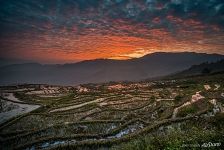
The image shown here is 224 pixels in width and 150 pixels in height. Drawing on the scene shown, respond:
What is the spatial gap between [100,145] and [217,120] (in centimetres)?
1311

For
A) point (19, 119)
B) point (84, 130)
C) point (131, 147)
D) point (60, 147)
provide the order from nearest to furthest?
point (131, 147) < point (60, 147) < point (84, 130) < point (19, 119)

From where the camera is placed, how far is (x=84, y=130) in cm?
2997

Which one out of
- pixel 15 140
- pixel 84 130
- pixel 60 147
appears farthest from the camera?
pixel 84 130

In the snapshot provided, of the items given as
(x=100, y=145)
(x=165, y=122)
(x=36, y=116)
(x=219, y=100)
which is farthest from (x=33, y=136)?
(x=219, y=100)

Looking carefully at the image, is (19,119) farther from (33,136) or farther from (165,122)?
(165,122)

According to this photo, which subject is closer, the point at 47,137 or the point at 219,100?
the point at 47,137

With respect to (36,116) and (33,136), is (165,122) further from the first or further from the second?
(36,116)

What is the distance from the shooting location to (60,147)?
900 inches

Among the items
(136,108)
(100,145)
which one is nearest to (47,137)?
(100,145)

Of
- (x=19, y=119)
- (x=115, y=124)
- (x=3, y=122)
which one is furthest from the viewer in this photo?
(x=19, y=119)

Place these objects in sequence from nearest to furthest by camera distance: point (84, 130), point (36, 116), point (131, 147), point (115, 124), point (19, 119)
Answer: point (131, 147), point (84, 130), point (115, 124), point (19, 119), point (36, 116)

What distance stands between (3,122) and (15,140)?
10.1 m

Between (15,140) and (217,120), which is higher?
(217,120)

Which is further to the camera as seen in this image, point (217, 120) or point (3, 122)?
point (3, 122)
